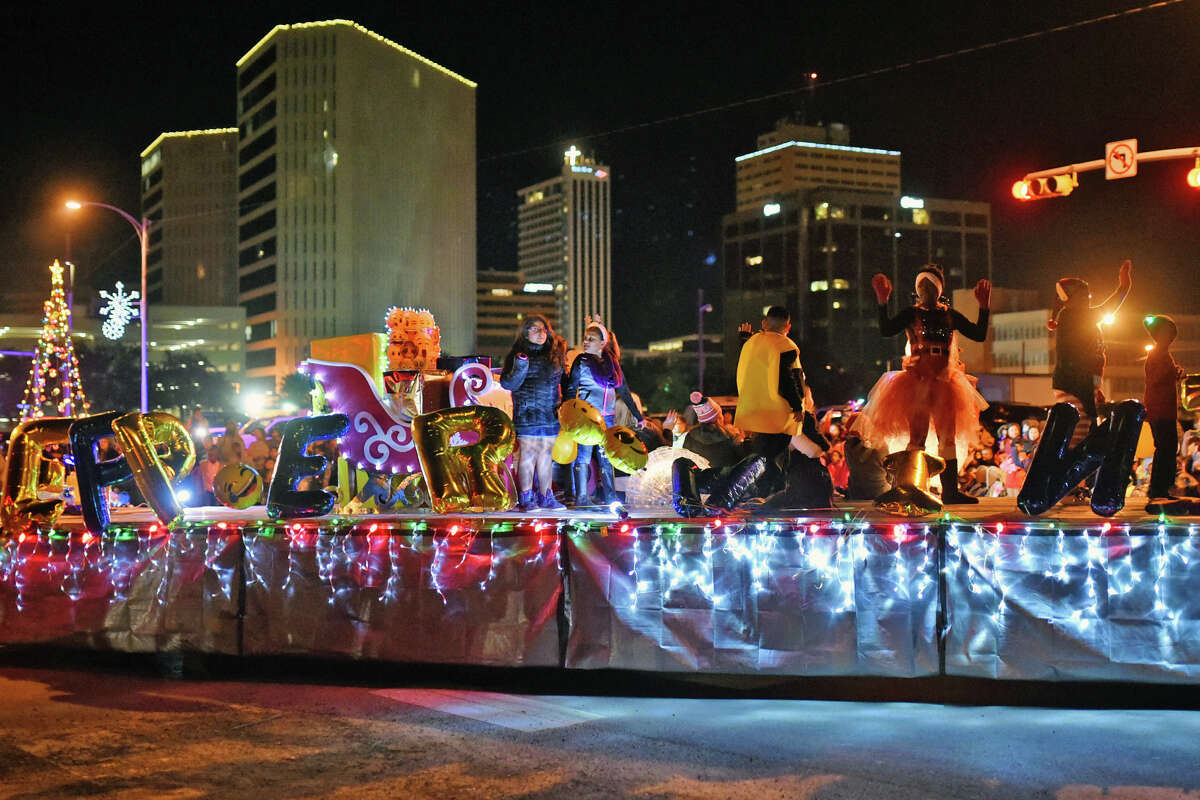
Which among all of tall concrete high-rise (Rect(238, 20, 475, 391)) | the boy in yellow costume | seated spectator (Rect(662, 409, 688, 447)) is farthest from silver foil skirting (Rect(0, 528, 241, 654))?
tall concrete high-rise (Rect(238, 20, 475, 391))

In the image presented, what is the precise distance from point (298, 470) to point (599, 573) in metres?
2.70

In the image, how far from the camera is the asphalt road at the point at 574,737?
5371mm

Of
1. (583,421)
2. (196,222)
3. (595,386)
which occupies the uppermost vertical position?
(196,222)

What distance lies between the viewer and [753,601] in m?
7.05

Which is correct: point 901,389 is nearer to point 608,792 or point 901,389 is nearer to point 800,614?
point 800,614

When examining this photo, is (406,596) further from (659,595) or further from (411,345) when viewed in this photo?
(411,345)

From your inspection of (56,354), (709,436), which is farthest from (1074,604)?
(56,354)

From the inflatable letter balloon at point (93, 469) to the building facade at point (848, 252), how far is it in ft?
393

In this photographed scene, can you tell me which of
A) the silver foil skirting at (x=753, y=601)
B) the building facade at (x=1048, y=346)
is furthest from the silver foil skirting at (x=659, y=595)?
the building facade at (x=1048, y=346)

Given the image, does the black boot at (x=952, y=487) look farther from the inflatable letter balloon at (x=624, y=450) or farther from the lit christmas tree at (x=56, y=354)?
the lit christmas tree at (x=56, y=354)

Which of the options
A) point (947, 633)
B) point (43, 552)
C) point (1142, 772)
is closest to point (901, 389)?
point (947, 633)

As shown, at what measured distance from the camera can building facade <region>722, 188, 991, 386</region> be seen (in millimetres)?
126938

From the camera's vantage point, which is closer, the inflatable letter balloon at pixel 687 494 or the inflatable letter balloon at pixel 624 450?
the inflatable letter balloon at pixel 687 494

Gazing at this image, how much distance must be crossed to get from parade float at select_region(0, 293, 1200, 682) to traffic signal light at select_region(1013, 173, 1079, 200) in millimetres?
9926
